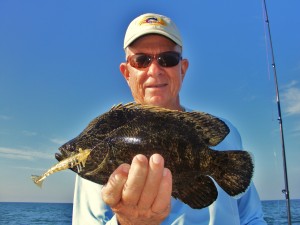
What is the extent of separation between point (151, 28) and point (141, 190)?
2495 millimetres

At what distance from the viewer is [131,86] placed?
489 cm

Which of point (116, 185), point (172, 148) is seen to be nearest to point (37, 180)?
point (116, 185)

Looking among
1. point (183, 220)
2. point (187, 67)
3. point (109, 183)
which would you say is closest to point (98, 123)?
point (109, 183)

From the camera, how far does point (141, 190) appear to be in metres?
3.02

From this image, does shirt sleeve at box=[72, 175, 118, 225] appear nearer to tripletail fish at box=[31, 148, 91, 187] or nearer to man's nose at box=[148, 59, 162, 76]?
tripletail fish at box=[31, 148, 91, 187]

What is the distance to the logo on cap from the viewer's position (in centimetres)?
488

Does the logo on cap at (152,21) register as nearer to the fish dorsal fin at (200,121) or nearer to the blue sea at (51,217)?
the fish dorsal fin at (200,121)

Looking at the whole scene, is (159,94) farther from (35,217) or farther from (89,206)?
(35,217)

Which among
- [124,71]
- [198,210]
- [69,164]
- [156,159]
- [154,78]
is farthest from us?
[124,71]

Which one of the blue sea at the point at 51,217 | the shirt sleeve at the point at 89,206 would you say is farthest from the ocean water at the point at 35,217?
the shirt sleeve at the point at 89,206

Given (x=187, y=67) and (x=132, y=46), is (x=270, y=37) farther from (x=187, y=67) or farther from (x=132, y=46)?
(x=132, y=46)

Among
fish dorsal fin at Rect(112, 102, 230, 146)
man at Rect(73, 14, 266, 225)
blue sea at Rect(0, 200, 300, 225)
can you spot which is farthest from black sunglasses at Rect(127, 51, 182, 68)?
blue sea at Rect(0, 200, 300, 225)

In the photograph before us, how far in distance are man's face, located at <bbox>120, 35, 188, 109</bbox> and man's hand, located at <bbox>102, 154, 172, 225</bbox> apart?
175 cm

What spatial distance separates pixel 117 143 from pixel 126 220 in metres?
0.77
